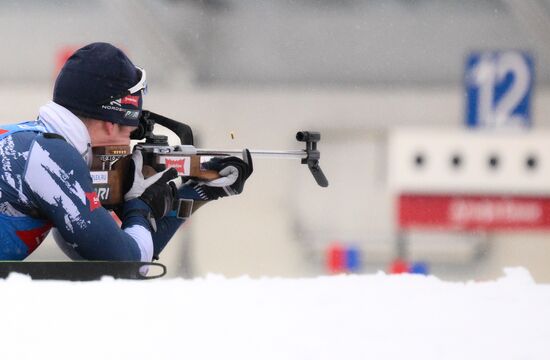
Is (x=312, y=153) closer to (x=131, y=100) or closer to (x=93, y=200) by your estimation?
(x=131, y=100)

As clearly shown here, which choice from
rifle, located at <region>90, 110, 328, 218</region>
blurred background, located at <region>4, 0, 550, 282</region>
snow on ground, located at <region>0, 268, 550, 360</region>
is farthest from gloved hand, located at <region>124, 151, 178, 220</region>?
blurred background, located at <region>4, 0, 550, 282</region>

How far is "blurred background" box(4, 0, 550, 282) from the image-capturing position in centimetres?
615

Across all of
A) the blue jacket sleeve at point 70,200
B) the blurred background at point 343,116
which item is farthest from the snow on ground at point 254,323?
the blurred background at point 343,116

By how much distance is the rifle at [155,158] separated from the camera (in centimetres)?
230

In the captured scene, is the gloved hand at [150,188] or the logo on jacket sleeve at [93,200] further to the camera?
the gloved hand at [150,188]

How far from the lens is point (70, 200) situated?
207cm

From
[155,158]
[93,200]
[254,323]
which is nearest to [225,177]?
[155,158]

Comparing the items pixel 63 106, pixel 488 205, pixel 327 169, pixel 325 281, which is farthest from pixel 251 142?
pixel 325 281

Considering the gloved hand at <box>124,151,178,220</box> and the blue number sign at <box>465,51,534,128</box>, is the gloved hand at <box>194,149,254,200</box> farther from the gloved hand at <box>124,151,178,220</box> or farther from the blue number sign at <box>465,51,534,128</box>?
the blue number sign at <box>465,51,534,128</box>

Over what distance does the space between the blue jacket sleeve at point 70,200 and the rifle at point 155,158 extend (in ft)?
0.54

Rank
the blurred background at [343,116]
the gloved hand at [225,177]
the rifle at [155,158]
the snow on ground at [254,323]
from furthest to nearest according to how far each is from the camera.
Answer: the blurred background at [343,116] → the gloved hand at [225,177] → the rifle at [155,158] → the snow on ground at [254,323]

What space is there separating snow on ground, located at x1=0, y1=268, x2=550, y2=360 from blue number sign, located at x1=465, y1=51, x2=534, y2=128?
16.1 feet

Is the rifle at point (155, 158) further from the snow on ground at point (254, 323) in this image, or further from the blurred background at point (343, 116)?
the blurred background at point (343, 116)

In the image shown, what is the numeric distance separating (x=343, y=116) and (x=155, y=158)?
3.90 m
